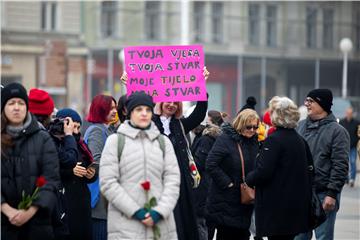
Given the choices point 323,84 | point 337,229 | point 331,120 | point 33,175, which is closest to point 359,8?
point 323,84

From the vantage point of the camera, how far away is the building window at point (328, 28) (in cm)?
4903

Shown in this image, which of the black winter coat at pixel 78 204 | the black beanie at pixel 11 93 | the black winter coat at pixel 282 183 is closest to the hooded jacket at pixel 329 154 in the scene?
the black winter coat at pixel 282 183

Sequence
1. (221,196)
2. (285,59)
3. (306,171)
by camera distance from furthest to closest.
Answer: (285,59) → (221,196) → (306,171)

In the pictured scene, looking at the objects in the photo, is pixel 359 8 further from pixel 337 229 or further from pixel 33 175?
pixel 33 175

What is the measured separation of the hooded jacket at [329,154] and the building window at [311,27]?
1552 inches

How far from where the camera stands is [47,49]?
139 ft

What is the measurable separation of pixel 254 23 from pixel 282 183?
130 feet

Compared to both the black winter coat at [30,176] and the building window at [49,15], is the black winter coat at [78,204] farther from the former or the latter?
the building window at [49,15]

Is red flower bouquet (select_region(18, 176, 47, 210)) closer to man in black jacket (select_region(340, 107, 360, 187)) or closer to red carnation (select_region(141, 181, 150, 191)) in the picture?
red carnation (select_region(141, 181, 150, 191))

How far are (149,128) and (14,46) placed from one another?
35765 mm

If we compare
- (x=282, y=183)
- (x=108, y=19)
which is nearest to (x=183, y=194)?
(x=282, y=183)

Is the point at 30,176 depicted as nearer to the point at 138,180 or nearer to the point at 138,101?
the point at 138,180

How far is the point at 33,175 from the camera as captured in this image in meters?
7.07

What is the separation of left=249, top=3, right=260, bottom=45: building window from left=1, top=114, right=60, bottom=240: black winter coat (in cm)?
4063
